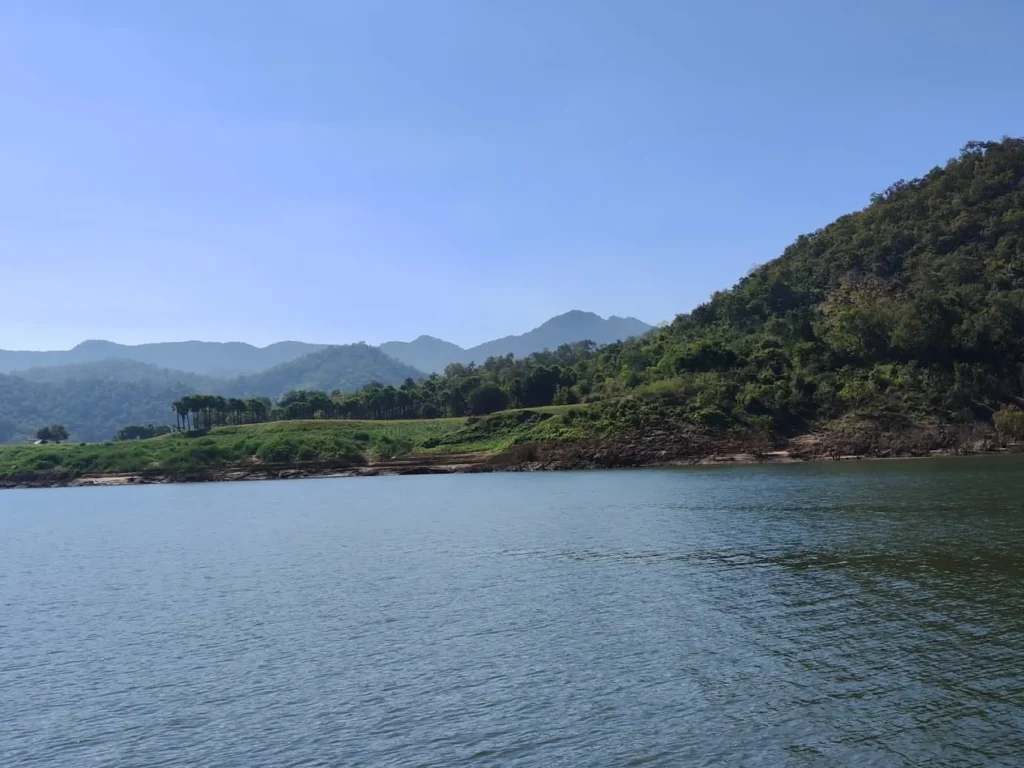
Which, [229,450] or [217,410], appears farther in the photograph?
[217,410]

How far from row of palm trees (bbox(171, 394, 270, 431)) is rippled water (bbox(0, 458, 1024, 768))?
115m

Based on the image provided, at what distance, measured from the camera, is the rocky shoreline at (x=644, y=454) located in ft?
322

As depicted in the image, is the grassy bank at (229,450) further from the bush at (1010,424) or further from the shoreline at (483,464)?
the bush at (1010,424)

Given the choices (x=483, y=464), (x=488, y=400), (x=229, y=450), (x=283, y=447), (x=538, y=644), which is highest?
(x=488, y=400)

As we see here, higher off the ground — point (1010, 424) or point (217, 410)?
point (217, 410)

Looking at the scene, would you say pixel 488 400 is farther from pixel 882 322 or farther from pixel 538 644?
pixel 538 644

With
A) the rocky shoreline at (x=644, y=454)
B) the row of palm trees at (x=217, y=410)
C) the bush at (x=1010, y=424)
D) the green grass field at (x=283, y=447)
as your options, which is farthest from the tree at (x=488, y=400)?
the bush at (x=1010, y=424)

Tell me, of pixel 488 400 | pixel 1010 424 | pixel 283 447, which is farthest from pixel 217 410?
pixel 1010 424

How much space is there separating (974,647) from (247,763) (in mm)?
18102


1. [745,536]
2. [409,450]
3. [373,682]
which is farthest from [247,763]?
[409,450]

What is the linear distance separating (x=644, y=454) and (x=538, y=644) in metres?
85.1

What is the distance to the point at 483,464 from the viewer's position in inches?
4510

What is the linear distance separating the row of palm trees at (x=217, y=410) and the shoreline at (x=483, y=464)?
33.0 meters

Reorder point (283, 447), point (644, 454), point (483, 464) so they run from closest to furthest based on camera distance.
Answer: point (644, 454) < point (483, 464) < point (283, 447)
